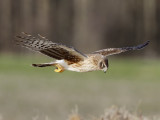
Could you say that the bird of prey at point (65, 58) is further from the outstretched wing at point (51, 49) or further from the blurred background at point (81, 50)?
the blurred background at point (81, 50)

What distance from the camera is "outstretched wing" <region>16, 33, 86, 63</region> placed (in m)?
7.28

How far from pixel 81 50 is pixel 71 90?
8.83 metres

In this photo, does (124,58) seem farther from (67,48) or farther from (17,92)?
(67,48)

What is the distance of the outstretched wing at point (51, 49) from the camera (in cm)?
728

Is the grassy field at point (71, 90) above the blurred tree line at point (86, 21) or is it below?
below

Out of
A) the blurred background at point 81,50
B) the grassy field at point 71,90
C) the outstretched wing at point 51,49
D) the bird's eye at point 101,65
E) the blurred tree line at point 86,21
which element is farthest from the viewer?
the blurred tree line at point 86,21

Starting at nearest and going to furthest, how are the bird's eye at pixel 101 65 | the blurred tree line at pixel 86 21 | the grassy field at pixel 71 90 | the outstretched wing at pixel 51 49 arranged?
the outstretched wing at pixel 51 49 → the bird's eye at pixel 101 65 → the grassy field at pixel 71 90 → the blurred tree line at pixel 86 21

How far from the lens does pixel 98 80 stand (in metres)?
18.1

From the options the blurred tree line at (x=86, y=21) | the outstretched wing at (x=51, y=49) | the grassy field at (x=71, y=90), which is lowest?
the grassy field at (x=71, y=90)

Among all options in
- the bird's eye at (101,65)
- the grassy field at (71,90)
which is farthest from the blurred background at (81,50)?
the bird's eye at (101,65)

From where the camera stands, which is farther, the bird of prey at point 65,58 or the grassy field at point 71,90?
the grassy field at point 71,90

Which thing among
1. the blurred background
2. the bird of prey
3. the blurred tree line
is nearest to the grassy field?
the blurred background

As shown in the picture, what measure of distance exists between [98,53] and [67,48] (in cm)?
91

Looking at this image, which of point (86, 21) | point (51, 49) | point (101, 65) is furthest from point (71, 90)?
point (86, 21)
